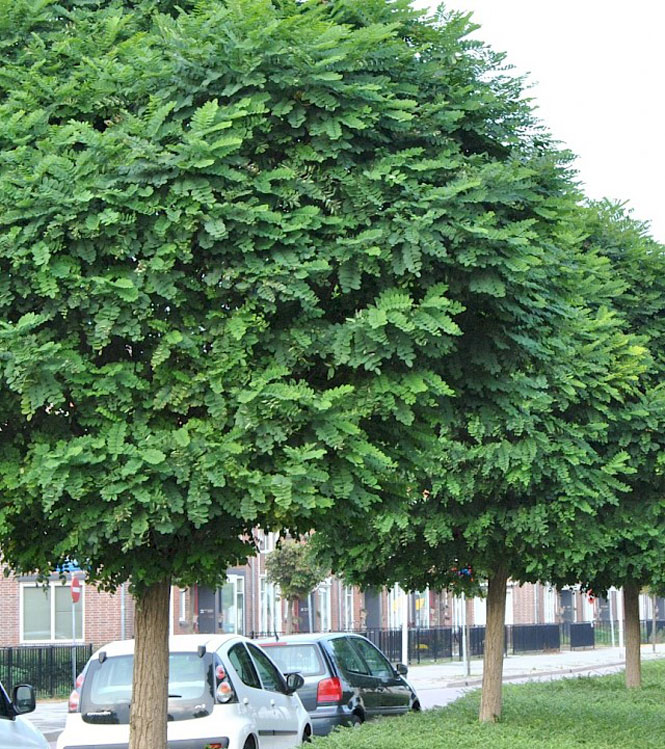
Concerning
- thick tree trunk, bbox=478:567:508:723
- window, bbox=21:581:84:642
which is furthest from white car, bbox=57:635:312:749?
window, bbox=21:581:84:642

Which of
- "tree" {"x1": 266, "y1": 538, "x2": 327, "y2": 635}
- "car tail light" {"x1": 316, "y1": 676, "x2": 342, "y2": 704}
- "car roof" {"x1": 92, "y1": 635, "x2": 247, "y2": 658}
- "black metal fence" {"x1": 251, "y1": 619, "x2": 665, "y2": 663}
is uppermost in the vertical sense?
"tree" {"x1": 266, "y1": 538, "x2": 327, "y2": 635}

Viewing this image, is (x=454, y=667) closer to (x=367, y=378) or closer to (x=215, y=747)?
(x=215, y=747)

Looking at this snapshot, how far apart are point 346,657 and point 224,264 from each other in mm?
11381

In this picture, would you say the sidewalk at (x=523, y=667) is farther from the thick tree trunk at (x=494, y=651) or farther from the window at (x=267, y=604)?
the thick tree trunk at (x=494, y=651)

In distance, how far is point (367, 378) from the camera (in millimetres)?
8039

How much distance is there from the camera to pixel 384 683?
61.9 ft

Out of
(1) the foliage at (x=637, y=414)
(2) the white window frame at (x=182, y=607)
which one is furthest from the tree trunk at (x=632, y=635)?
(2) the white window frame at (x=182, y=607)

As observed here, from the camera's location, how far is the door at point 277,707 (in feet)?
45.4

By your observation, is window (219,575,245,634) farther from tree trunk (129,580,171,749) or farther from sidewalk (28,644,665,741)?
tree trunk (129,580,171,749)

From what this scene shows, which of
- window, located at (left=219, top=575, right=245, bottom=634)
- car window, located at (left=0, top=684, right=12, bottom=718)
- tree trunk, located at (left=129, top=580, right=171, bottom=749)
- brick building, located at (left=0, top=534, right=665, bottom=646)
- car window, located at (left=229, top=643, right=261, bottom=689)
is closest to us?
tree trunk, located at (left=129, top=580, right=171, bottom=749)

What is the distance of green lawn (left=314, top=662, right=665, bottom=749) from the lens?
43.2 ft

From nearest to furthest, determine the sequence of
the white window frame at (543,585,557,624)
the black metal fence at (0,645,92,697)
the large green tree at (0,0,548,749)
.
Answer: the large green tree at (0,0,548,749), the black metal fence at (0,645,92,697), the white window frame at (543,585,557,624)

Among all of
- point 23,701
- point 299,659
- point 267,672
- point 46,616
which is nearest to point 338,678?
point 299,659

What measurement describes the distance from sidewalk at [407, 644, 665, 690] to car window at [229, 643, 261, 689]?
951 inches
